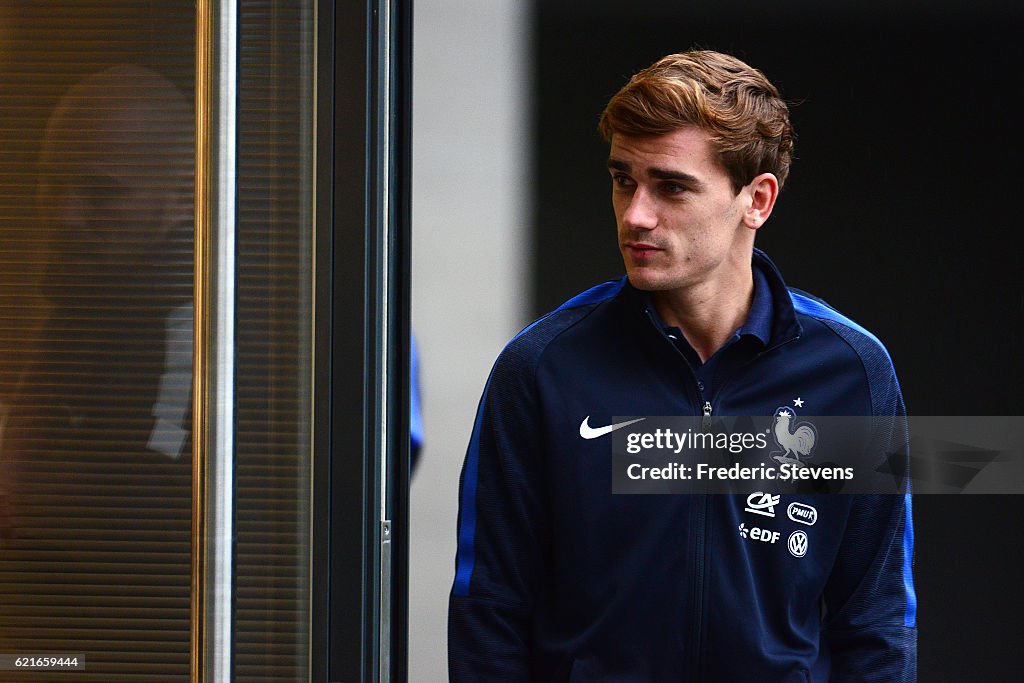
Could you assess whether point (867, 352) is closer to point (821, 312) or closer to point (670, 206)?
point (821, 312)

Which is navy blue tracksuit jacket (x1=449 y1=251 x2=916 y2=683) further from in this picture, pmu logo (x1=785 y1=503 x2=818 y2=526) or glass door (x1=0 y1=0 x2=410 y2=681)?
glass door (x1=0 y1=0 x2=410 y2=681)

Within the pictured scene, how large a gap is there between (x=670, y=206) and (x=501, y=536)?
16.3 inches

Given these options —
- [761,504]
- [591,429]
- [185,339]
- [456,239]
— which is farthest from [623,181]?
[456,239]

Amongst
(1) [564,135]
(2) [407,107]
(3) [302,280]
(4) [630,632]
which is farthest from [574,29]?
(4) [630,632]

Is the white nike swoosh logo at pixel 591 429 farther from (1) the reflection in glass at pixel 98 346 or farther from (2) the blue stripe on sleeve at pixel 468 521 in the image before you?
(1) the reflection in glass at pixel 98 346

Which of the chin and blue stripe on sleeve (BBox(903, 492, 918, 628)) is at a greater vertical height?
the chin

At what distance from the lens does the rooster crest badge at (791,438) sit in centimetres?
125

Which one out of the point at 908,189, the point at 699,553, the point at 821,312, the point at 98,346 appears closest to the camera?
the point at 98,346

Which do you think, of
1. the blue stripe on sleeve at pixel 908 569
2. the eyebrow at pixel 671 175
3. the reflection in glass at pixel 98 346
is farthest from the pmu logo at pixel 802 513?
the reflection in glass at pixel 98 346

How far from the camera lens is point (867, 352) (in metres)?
1.25

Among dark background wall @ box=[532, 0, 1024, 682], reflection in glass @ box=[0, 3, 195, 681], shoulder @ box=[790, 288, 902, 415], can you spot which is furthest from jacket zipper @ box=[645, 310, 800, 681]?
dark background wall @ box=[532, 0, 1024, 682]

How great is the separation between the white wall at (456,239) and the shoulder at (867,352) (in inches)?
37.0

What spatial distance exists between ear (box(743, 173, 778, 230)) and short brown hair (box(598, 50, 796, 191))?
11mm

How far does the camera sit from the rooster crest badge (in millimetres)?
1247
